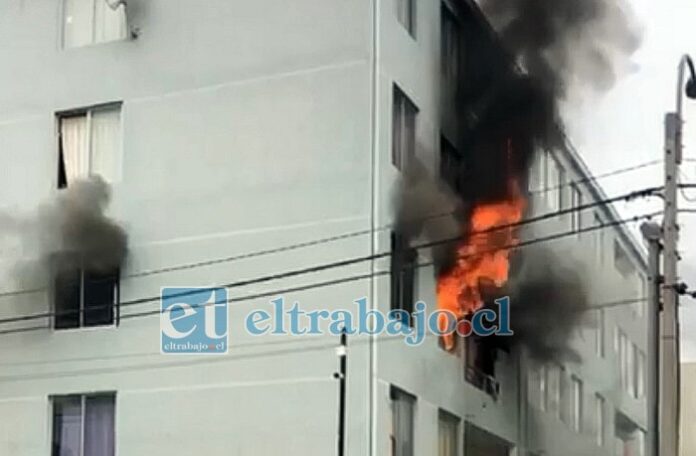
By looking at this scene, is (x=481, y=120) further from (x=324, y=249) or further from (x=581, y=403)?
(x=581, y=403)

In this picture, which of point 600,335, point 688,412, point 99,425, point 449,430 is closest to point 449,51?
point 449,430

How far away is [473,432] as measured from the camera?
2206cm

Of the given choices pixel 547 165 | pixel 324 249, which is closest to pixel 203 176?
pixel 324 249

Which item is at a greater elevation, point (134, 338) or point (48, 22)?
point (48, 22)

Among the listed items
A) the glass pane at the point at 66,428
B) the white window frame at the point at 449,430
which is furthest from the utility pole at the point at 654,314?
the glass pane at the point at 66,428

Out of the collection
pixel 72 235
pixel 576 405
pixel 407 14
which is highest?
pixel 407 14

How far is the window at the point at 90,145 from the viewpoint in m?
20.2

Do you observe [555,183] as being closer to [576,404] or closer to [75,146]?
[576,404]

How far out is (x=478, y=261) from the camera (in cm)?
2089

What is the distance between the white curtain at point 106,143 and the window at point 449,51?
5359 millimetres

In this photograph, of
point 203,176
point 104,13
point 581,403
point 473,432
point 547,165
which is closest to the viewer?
point 203,176

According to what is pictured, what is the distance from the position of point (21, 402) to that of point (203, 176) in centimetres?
458

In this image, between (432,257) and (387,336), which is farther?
(432,257)

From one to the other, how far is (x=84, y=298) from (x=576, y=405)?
41.8 ft
